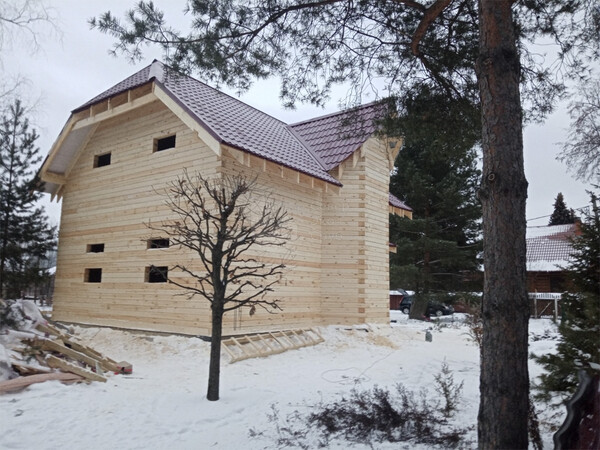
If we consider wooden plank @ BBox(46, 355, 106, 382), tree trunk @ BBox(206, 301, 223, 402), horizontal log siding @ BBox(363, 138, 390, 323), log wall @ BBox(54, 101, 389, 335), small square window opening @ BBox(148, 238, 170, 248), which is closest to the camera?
tree trunk @ BBox(206, 301, 223, 402)

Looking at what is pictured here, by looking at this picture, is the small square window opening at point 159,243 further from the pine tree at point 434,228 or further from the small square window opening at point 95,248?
the pine tree at point 434,228

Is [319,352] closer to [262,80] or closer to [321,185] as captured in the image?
[321,185]

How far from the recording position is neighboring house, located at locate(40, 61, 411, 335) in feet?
35.6

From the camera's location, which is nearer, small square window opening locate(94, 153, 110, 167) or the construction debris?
the construction debris

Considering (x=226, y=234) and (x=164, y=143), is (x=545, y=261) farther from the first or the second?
(x=226, y=234)

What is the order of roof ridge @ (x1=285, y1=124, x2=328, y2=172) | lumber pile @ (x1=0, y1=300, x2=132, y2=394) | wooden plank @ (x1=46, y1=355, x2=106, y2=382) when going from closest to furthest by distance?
lumber pile @ (x1=0, y1=300, x2=132, y2=394), wooden plank @ (x1=46, y1=355, x2=106, y2=382), roof ridge @ (x1=285, y1=124, x2=328, y2=172)

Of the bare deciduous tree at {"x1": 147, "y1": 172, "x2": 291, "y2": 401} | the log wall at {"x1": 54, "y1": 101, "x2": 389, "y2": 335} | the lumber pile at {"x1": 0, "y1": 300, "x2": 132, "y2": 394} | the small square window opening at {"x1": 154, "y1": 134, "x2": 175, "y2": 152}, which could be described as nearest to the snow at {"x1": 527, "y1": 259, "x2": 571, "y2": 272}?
the log wall at {"x1": 54, "y1": 101, "x2": 389, "y2": 335}

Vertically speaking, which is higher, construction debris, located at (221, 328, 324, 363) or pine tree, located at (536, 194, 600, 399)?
pine tree, located at (536, 194, 600, 399)

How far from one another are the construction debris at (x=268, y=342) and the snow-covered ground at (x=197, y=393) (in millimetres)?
234

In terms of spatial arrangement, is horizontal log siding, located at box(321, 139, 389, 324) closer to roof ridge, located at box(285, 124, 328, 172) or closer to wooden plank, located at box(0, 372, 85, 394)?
roof ridge, located at box(285, 124, 328, 172)

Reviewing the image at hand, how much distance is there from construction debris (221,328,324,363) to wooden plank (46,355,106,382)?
2.69m

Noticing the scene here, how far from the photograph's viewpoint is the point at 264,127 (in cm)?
1420

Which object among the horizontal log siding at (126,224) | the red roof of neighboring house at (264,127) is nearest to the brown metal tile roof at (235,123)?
the red roof of neighboring house at (264,127)

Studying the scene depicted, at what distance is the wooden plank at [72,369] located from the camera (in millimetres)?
7102
